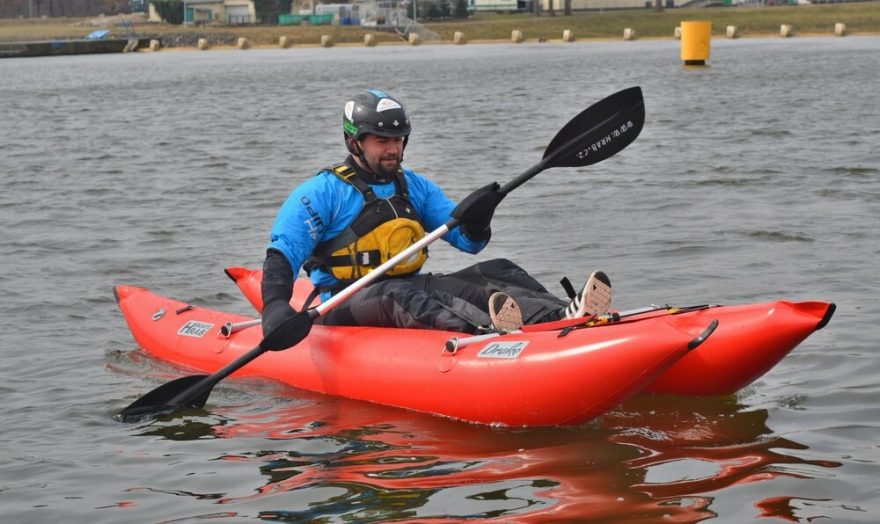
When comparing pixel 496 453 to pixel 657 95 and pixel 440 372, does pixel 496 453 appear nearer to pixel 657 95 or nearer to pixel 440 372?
pixel 440 372

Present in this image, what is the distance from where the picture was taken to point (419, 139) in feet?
68.3

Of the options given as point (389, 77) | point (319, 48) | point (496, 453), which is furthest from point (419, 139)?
point (319, 48)

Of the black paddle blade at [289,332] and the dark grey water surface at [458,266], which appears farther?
the black paddle blade at [289,332]

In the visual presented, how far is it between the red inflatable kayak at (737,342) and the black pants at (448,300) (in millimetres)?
661

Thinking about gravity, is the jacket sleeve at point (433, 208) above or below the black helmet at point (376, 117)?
below

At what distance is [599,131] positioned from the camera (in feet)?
22.7

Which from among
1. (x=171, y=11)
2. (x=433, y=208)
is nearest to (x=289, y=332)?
(x=433, y=208)

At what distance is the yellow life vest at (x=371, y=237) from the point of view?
21.6ft

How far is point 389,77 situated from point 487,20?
143 ft

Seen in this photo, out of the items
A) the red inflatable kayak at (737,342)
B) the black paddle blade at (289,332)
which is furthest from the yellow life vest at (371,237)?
the red inflatable kayak at (737,342)

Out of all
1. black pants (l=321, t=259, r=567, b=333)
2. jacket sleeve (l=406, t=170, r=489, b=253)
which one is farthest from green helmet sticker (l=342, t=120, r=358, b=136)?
black pants (l=321, t=259, r=567, b=333)

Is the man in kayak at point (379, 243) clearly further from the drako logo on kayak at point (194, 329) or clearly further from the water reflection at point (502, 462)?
the drako logo on kayak at point (194, 329)

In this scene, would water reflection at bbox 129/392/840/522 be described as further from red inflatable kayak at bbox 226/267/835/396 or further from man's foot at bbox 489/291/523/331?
man's foot at bbox 489/291/523/331

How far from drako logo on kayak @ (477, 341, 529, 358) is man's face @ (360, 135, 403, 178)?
121 cm
